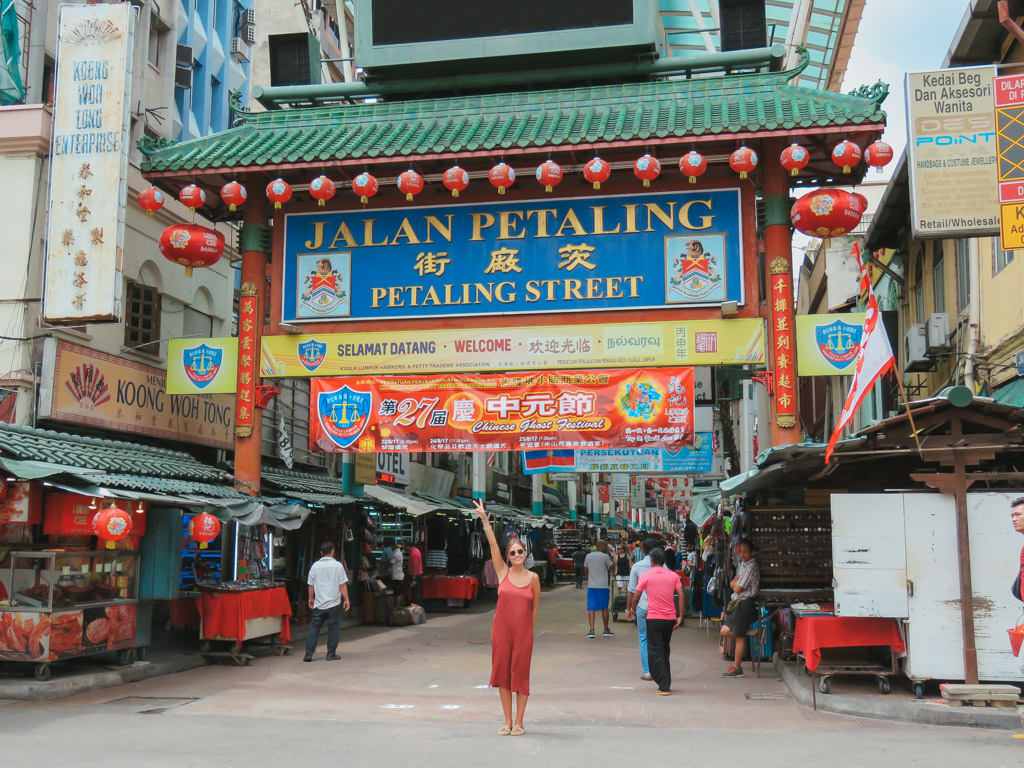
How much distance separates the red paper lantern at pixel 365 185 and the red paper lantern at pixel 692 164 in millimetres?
4799

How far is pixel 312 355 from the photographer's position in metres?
16.7

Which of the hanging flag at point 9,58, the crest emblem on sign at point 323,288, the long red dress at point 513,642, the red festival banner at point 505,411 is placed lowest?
the long red dress at point 513,642

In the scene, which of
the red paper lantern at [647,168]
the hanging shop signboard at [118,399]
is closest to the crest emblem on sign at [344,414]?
the hanging shop signboard at [118,399]

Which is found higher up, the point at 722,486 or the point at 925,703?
the point at 722,486

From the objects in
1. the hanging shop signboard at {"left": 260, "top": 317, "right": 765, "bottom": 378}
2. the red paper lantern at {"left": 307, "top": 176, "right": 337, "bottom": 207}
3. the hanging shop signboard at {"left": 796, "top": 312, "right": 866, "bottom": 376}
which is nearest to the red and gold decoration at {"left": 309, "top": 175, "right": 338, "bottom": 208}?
the red paper lantern at {"left": 307, "top": 176, "right": 337, "bottom": 207}

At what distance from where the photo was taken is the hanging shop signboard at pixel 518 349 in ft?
50.7

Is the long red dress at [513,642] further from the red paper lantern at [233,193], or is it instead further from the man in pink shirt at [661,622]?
the red paper lantern at [233,193]

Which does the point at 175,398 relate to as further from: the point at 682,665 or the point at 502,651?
the point at 502,651

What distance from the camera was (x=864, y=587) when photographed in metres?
10.6

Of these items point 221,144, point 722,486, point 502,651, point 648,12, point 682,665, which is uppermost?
point 648,12

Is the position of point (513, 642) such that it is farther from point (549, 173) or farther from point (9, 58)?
point (9, 58)

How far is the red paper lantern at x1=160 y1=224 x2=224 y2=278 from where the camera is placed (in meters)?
16.0

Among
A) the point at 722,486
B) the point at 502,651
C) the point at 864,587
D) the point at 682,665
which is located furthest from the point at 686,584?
the point at 502,651

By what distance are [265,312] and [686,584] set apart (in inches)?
575
